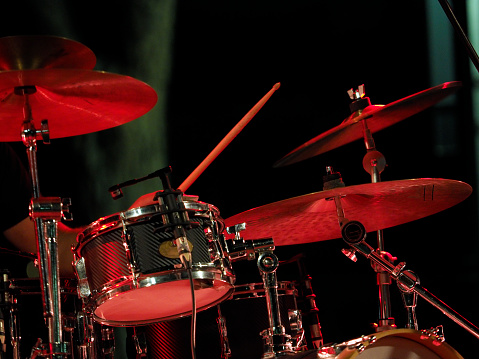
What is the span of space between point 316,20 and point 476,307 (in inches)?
64.1

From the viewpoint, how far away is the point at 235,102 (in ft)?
10.3

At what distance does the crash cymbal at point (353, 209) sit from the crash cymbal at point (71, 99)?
1.63ft

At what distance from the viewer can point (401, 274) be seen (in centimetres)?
189

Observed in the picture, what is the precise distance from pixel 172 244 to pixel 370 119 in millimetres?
1106

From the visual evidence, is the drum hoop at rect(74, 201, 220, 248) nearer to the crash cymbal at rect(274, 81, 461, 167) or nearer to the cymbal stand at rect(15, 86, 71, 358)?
the cymbal stand at rect(15, 86, 71, 358)

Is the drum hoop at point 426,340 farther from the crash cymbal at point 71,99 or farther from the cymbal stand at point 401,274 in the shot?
the crash cymbal at point 71,99

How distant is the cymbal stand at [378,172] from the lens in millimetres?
2053

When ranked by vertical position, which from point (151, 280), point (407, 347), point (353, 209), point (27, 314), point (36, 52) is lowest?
point (407, 347)

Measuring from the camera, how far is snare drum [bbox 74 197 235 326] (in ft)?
5.26

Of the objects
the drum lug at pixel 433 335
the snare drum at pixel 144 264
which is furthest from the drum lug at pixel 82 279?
the drum lug at pixel 433 335

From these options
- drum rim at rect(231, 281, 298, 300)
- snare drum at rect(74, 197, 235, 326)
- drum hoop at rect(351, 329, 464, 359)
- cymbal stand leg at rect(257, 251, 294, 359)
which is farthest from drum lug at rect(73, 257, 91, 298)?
drum hoop at rect(351, 329, 464, 359)

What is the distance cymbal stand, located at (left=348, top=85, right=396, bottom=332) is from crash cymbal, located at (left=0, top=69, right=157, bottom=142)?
84cm

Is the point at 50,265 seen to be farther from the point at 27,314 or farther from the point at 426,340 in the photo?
the point at 426,340

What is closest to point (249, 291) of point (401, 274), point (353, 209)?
point (353, 209)
